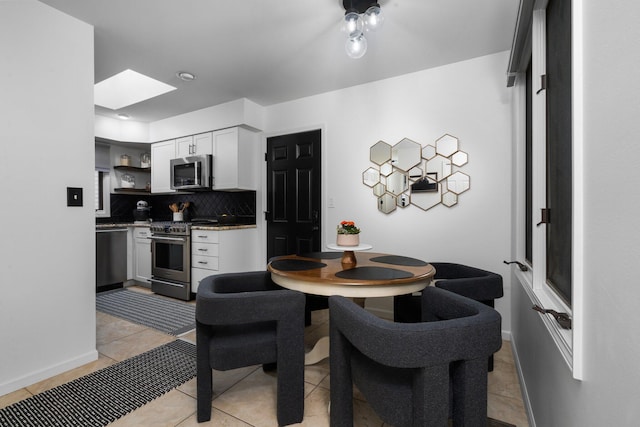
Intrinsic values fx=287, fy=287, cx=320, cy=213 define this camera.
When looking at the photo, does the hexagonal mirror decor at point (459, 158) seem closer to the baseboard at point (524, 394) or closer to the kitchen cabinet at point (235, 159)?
the baseboard at point (524, 394)

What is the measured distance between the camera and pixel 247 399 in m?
1.72

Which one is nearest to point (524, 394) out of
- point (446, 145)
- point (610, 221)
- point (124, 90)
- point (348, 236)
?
point (348, 236)

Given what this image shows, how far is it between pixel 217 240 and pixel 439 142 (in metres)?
2.76

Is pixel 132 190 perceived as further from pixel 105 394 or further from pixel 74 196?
pixel 105 394

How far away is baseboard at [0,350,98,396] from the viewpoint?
5.83 feet

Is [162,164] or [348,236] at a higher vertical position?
[162,164]

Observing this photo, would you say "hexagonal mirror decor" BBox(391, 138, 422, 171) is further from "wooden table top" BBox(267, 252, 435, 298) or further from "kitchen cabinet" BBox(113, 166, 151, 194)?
"kitchen cabinet" BBox(113, 166, 151, 194)

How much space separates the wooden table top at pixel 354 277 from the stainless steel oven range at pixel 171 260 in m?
2.23

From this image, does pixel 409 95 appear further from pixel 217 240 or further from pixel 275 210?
pixel 217 240

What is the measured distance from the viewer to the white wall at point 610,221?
0.58 meters

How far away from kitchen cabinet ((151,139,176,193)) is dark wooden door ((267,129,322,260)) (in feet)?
5.44

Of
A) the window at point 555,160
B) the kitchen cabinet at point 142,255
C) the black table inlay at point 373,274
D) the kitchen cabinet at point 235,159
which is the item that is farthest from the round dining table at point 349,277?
the kitchen cabinet at point 142,255

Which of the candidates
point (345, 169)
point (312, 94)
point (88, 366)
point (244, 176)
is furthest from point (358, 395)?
point (312, 94)

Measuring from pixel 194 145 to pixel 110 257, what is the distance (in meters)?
1.96
